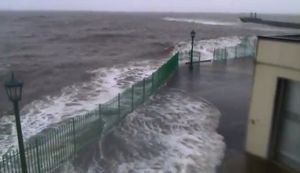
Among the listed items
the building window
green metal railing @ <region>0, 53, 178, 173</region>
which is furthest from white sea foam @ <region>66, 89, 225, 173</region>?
the building window

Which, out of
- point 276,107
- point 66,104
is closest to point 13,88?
point 276,107

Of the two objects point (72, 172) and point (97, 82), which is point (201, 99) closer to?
point (72, 172)

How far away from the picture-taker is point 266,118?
10.0 meters

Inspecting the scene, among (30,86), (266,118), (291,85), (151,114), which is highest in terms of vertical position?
(291,85)

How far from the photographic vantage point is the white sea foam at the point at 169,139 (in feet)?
35.6

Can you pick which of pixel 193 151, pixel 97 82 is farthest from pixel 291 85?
pixel 97 82

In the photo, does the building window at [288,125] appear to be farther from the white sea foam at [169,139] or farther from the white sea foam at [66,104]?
the white sea foam at [66,104]

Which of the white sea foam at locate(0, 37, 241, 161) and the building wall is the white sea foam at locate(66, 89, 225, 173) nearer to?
the building wall

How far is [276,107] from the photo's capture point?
9828mm

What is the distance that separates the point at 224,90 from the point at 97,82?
11457 millimetres

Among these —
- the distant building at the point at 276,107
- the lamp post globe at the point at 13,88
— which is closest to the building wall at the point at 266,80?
the distant building at the point at 276,107

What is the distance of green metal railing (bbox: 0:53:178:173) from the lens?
34.4ft

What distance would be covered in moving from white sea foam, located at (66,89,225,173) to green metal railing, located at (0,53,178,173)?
0.52 meters

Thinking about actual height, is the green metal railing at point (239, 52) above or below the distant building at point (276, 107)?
below
